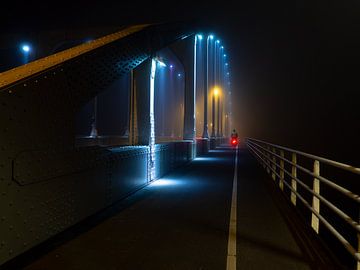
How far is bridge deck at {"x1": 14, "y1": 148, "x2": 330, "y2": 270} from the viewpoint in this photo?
4.71 m

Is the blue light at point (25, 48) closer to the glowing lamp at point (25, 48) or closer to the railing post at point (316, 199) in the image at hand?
the glowing lamp at point (25, 48)

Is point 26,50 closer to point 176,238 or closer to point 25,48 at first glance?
point 25,48

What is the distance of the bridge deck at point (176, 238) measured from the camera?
4.71m

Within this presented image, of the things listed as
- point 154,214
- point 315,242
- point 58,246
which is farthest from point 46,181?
point 315,242

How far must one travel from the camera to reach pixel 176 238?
5824mm

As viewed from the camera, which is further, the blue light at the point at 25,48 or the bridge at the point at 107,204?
the blue light at the point at 25,48

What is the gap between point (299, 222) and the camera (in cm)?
718

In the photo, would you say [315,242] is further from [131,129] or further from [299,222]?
[131,129]

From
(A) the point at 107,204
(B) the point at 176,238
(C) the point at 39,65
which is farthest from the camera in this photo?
(A) the point at 107,204

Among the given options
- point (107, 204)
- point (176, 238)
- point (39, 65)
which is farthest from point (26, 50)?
point (176, 238)

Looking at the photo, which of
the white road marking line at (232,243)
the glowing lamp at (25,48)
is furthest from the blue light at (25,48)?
the white road marking line at (232,243)

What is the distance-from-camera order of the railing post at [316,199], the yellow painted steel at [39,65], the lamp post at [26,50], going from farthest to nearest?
1. the lamp post at [26,50]
2. the railing post at [316,199]
3. the yellow painted steel at [39,65]

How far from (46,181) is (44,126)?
27.7 inches

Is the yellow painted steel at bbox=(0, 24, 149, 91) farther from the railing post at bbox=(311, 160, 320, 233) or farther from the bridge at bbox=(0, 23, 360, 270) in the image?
the railing post at bbox=(311, 160, 320, 233)
